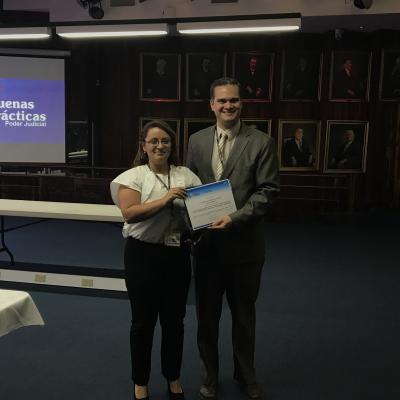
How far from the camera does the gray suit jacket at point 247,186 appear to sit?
2.74 metres

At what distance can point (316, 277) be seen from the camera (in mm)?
5711

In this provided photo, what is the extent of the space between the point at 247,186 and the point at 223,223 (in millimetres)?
289

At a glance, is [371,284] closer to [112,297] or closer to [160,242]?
[112,297]

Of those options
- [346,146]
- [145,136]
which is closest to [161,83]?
[346,146]

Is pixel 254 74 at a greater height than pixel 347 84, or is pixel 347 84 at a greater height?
pixel 254 74

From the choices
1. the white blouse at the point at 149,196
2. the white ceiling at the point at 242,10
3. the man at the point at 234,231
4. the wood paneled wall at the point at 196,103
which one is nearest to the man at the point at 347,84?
the wood paneled wall at the point at 196,103

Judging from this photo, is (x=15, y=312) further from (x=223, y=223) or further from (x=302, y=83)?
(x=302, y=83)

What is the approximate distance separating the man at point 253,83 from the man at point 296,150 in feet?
3.48

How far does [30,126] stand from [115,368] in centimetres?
674

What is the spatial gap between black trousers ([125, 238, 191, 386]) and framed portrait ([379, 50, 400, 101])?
8221 millimetres

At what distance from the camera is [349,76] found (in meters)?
9.70

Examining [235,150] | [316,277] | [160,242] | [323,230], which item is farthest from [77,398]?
[323,230]

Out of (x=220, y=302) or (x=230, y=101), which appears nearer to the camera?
(x=230, y=101)

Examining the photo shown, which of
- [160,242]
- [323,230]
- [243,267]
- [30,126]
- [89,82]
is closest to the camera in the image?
[160,242]
